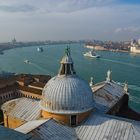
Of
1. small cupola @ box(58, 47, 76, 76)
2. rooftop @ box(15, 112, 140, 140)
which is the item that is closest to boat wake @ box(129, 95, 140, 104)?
rooftop @ box(15, 112, 140, 140)

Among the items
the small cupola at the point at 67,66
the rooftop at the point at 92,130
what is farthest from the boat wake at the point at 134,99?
the small cupola at the point at 67,66

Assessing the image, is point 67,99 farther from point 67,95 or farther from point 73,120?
point 73,120

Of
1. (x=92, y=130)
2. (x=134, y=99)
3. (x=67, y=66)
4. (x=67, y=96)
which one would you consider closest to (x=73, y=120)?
(x=92, y=130)

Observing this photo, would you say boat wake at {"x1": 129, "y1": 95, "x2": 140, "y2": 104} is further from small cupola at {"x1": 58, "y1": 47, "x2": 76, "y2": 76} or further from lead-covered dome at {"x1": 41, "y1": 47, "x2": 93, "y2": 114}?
small cupola at {"x1": 58, "y1": 47, "x2": 76, "y2": 76}

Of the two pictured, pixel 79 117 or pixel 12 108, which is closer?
pixel 79 117

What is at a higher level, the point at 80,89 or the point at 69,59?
the point at 69,59

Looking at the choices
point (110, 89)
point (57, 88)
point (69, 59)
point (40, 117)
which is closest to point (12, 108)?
point (40, 117)

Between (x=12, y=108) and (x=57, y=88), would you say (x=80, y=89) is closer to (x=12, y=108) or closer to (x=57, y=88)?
(x=57, y=88)
